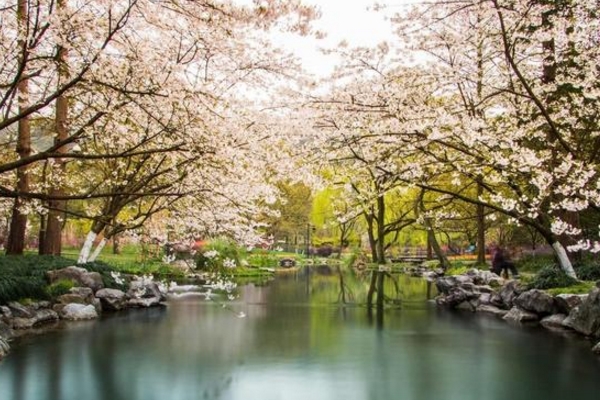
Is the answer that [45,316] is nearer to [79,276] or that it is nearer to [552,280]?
[79,276]

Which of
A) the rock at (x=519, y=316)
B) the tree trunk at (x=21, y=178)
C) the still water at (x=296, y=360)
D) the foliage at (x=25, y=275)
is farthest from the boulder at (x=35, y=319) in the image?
the rock at (x=519, y=316)

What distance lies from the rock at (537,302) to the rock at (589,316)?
1277 mm

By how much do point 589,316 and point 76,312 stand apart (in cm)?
1053

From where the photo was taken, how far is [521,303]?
1318 centimetres

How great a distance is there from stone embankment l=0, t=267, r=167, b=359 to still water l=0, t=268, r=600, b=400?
599 mm

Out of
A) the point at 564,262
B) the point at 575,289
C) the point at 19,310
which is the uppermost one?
the point at 564,262

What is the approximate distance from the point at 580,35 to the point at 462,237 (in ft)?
115

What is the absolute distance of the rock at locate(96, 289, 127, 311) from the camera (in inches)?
558

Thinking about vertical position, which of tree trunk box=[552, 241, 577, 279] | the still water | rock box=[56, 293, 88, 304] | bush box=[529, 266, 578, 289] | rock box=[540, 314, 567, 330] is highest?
tree trunk box=[552, 241, 577, 279]

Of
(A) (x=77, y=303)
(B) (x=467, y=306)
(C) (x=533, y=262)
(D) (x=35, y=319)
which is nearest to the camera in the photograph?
(D) (x=35, y=319)

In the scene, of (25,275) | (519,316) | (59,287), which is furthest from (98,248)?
(519,316)

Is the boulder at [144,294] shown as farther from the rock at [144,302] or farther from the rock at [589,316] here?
the rock at [589,316]

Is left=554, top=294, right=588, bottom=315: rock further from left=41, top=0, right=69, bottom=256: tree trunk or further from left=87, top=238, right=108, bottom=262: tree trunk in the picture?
left=87, top=238, right=108, bottom=262: tree trunk

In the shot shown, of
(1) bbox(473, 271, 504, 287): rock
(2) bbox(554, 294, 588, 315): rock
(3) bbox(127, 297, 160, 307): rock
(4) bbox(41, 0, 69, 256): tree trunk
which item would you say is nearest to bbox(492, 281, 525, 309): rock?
(1) bbox(473, 271, 504, 287): rock
